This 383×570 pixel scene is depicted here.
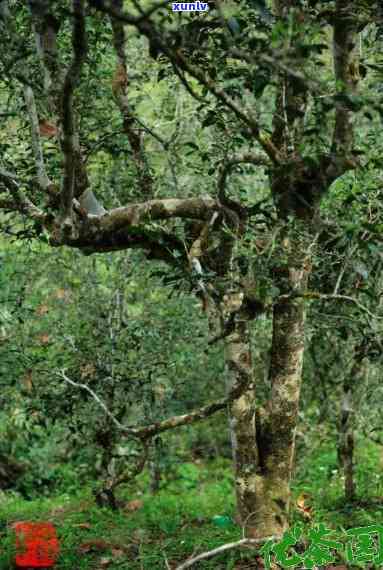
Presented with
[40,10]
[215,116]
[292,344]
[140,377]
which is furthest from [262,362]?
[40,10]

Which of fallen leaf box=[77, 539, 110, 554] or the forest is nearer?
the forest

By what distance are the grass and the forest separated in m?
0.03

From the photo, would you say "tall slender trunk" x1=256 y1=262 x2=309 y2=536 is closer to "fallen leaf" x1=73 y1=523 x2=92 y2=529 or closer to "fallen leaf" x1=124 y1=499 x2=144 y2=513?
"fallen leaf" x1=73 y1=523 x2=92 y2=529

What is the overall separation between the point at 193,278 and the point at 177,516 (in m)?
3.38

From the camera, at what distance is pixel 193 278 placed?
4.08m

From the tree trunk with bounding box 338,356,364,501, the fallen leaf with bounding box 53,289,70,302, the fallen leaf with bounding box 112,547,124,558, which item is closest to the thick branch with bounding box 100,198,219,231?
the fallen leaf with bounding box 112,547,124,558

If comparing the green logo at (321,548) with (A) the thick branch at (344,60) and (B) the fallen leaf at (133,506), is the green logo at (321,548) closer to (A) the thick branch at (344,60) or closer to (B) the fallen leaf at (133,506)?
(A) the thick branch at (344,60)

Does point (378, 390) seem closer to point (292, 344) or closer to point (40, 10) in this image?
point (292, 344)

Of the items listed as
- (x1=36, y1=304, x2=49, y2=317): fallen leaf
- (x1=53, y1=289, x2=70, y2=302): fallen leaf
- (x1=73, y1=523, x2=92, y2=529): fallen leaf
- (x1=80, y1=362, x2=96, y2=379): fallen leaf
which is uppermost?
(x1=53, y1=289, x2=70, y2=302): fallen leaf

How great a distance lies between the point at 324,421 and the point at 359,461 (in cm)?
83

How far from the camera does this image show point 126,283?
7156mm

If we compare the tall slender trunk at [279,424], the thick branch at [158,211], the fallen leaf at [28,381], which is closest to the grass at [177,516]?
the tall slender trunk at [279,424]

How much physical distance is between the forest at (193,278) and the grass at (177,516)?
3 centimetres

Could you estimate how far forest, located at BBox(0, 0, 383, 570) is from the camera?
154 inches
